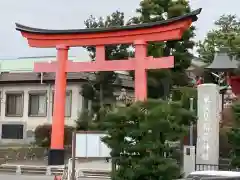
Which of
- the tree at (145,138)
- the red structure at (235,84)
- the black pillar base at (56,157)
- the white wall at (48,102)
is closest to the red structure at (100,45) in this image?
the black pillar base at (56,157)

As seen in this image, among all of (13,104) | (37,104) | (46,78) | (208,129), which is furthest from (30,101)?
(208,129)

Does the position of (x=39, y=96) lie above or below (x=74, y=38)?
below

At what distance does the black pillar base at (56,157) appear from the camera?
27523 millimetres

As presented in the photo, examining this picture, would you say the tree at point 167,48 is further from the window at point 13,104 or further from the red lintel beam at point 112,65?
the window at point 13,104

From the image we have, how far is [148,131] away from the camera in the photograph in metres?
14.3

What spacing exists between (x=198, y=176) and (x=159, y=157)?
353 cm

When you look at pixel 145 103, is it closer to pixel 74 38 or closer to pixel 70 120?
pixel 74 38

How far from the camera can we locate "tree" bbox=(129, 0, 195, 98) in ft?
107

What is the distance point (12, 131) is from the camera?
42.5 m

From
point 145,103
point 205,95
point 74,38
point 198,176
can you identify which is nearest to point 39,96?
point 74,38

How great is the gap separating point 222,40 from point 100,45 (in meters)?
10.5

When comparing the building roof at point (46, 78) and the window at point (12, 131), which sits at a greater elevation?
the building roof at point (46, 78)

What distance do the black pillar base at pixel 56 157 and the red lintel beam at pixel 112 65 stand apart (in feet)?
15.3

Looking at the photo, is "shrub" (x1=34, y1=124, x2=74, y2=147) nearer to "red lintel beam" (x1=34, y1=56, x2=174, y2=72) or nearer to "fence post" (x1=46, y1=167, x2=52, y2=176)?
"red lintel beam" (x1=34, y1=56, x2=174, y2=72)
